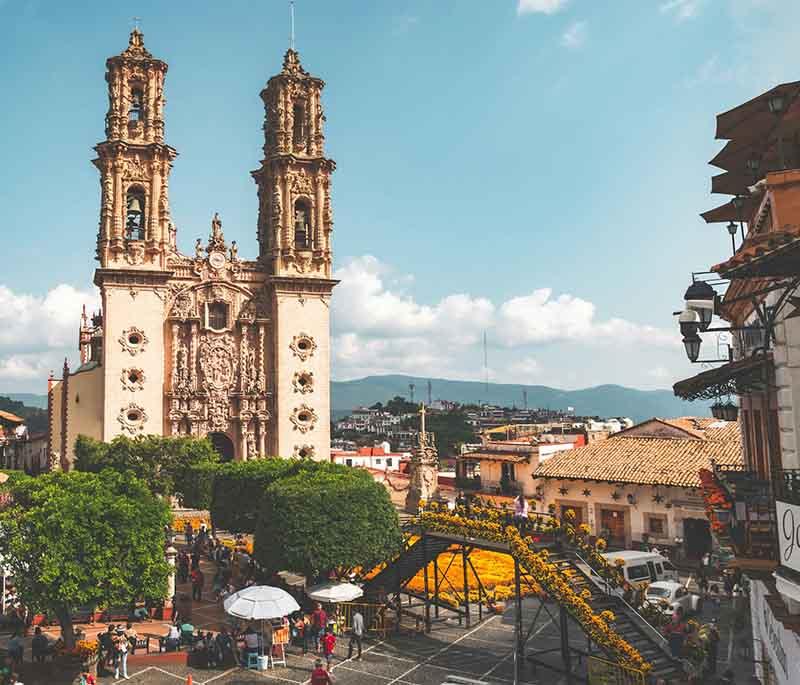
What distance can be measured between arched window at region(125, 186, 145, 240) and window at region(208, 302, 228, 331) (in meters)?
5.82

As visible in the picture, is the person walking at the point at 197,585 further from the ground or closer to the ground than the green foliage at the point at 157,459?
closer to the ground

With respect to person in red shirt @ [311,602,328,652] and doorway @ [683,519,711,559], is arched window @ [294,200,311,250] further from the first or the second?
person in red shirt @ [311,602,328,652]

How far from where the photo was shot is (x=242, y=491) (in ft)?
103

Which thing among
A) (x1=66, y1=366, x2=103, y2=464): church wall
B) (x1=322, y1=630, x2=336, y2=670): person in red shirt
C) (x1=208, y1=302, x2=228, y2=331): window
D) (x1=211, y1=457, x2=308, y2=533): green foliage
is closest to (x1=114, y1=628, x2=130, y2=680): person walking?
(x1=322, y1=630, x2=336, y2=670): person in red shirt

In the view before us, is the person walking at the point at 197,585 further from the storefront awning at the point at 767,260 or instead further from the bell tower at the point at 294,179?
the bell tower at the point at 294,179

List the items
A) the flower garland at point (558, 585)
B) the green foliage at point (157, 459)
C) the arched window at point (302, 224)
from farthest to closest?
1. the arched window at point (302, 224)
2. the green foliage at point (157, 459)
3. the flower garland at point (558, 585)

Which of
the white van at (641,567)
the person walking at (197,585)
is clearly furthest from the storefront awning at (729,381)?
the person walking at (197,585)

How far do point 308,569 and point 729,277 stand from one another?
55.4 ft

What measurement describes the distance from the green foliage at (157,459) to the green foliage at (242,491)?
25.5 feet

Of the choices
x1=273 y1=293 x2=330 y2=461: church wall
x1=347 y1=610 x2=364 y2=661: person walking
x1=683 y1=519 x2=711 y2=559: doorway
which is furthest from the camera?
x1=273 y1=293 x2=330 y2=461: church wall

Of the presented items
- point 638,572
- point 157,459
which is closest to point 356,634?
point 638,572

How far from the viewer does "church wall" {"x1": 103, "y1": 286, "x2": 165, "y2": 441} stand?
44375mm

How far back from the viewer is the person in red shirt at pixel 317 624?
2152 cm

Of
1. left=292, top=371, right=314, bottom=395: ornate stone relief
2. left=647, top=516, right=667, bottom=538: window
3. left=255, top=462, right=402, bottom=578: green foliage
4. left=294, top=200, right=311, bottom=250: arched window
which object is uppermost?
left=294, top=200, right=311, bottom=250: arched window
